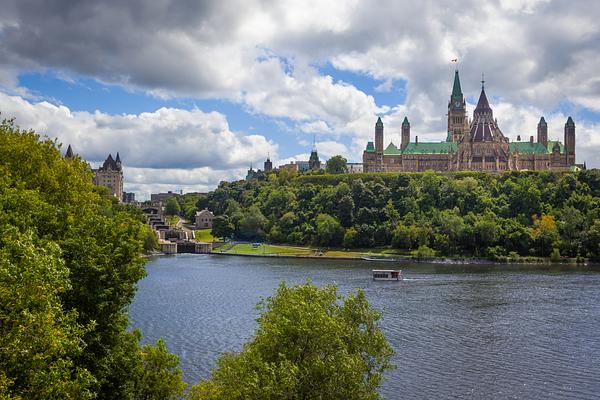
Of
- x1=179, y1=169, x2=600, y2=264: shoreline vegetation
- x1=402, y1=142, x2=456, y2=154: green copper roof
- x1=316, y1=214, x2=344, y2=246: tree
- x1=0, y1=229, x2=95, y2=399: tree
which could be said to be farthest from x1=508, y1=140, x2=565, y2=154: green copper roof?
x1=0, y1=229, x2=95, y2=399: tree

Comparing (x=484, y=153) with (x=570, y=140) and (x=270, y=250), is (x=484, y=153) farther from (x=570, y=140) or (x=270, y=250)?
(x=270, y=250)

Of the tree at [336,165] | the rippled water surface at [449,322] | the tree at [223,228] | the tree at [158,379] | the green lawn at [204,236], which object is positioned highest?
the tree at [336,165]

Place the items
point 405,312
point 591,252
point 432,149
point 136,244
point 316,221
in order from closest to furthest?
point 136,244
point 405,312
point 591,252
point 316,221
point 432,149

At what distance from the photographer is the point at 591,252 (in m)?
108

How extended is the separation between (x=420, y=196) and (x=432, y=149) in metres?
53.6

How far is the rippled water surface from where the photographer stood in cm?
3922

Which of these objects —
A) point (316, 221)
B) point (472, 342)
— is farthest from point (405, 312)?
point (316, 221)

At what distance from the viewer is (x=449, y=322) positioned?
186 feet

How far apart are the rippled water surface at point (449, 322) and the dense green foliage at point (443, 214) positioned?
15779mm

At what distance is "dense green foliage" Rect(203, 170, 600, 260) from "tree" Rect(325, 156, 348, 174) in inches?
527

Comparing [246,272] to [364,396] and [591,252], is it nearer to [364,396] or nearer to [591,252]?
[591,252]

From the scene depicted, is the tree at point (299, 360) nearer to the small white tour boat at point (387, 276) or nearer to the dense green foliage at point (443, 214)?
the small white tour boat at point (387, 276)

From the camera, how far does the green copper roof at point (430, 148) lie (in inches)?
7579

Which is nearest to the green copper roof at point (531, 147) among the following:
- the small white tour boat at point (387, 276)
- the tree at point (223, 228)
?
the tree at point (223, 228)
